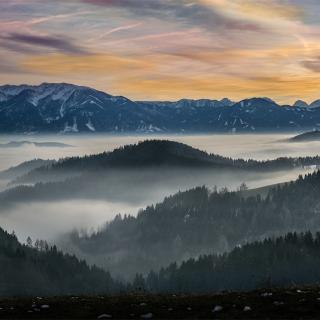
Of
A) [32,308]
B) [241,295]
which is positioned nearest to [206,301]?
[241,295]

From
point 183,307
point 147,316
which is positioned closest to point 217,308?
point 183,307

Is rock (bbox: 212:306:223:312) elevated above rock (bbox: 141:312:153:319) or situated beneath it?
elevated above

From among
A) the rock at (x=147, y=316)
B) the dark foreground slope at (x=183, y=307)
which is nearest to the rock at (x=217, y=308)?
the dark foreground slope at (x=183, y=307)

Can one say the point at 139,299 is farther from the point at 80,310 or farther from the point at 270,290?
the point at 270,290

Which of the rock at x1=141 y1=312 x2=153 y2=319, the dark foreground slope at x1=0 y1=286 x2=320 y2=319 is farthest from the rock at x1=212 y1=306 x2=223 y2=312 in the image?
the rock at x1=141 y1=312 x2=153 y2=319

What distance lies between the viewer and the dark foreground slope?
32344mm

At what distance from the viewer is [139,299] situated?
1590 inches

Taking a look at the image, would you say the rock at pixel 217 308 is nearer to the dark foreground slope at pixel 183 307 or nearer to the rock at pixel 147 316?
the dark foreground slope at pixel 183 307

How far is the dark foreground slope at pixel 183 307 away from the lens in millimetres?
32344

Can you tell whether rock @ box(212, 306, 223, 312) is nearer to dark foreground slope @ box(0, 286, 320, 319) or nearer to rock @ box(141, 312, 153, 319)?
dark foreground slope @ box(0, 286, 320, 319)

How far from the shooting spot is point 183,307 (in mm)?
35812

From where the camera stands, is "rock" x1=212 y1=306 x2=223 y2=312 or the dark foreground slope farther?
"rock" x1=212 y1=306 x2=223 y2=312

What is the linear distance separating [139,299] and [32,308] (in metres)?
7.89

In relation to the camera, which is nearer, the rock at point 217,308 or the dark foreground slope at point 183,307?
the dark foreground slope at point 183,307
